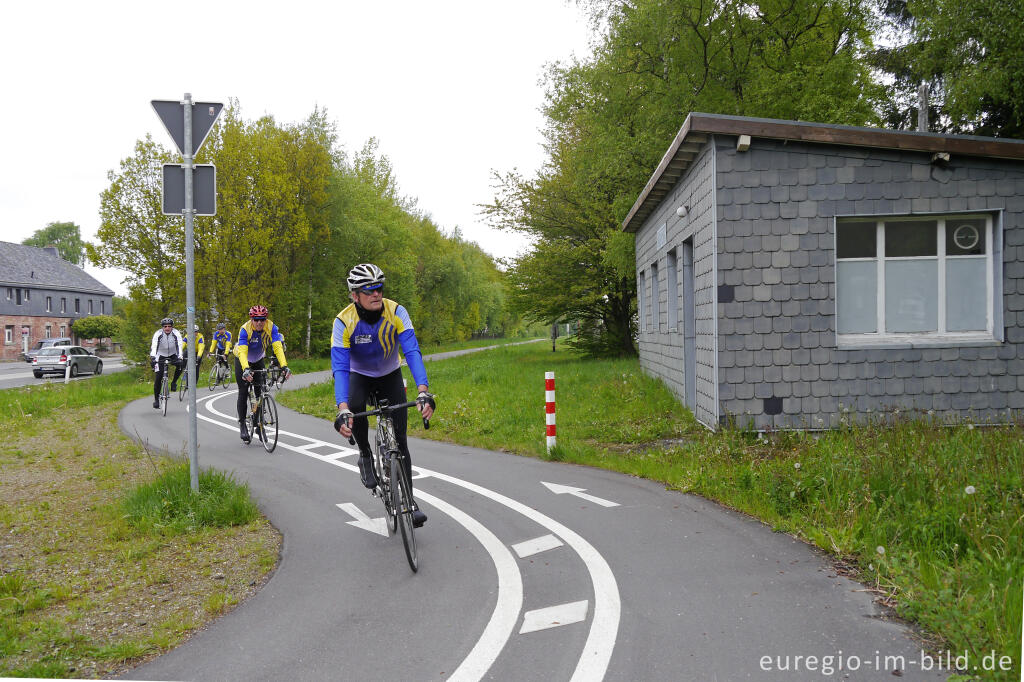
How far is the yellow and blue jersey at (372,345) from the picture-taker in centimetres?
544

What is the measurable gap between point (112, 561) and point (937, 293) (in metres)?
9.92

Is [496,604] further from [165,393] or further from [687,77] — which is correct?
[687,77]

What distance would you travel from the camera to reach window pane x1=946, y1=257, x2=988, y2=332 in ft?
31.3

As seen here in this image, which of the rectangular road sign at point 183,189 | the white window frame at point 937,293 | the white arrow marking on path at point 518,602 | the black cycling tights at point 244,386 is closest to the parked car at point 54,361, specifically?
the black cycling tights at point 244,386

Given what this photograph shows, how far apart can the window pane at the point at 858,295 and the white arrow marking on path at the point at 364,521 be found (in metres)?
6.69

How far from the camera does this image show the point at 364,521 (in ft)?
20.6

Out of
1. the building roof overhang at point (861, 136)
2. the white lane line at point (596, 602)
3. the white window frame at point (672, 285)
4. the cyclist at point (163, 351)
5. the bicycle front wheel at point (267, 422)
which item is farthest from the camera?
the cyclist at point (163, 351)

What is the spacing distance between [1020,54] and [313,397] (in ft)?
57.0

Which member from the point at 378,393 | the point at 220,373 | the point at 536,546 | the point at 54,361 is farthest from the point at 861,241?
the point at 54,361

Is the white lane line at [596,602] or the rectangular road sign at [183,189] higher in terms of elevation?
the rectangular road sign at [183,189]

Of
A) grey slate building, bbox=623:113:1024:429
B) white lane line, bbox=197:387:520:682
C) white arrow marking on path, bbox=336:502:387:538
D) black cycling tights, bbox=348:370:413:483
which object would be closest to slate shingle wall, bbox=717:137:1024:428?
grey slate building, bbox=623:113:1024:429

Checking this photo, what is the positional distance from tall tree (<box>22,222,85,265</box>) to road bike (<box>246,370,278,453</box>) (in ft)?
307

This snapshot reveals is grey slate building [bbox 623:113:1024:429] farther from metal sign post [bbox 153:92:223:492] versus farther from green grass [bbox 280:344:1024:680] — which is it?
metal sign post [bbox 153:92:223:492]

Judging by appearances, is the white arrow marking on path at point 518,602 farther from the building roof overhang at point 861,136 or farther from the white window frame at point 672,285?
the white window frame at point 672,285
